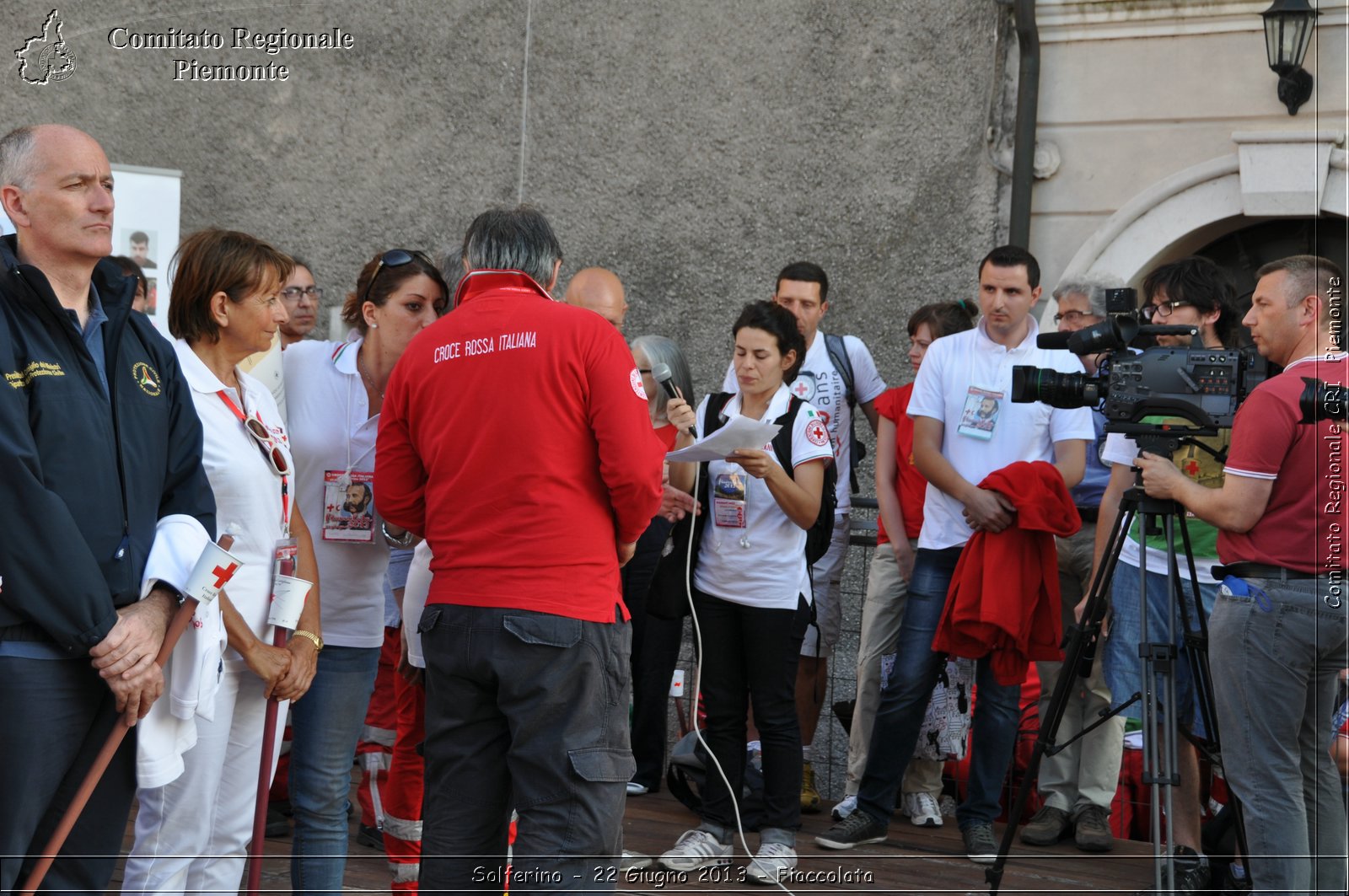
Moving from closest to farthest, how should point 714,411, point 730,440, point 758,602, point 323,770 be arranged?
point 323,770, point 730,440, point 758,602, point 714,411

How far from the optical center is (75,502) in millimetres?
2662

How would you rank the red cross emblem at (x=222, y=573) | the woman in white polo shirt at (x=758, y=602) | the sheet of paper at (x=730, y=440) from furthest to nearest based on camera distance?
the woman in white polo shirt at (x=758, y=602) → the sheet of paper at (x=730, y=440) → the red cross emblem at (x=222, y=573)

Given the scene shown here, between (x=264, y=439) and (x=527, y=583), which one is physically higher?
(x=264, y=439)

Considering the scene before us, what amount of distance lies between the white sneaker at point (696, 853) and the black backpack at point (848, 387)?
1763 millimetres

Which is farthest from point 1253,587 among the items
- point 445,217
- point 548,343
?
point 445,217

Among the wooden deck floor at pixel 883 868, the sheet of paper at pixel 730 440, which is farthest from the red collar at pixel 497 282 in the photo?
the wooden deck floor at pixel 883 868

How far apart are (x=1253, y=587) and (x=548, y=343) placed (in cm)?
211

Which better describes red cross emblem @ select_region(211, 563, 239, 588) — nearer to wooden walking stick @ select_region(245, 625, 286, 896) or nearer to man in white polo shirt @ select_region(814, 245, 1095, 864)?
wooden walking stick @ select_region(245, 625, 286, 896)

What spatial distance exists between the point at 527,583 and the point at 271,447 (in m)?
0.76

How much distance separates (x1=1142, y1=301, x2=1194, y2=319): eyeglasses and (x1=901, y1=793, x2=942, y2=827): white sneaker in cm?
207

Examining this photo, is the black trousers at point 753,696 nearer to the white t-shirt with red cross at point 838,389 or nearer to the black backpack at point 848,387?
the white t-shirt with red cross at point 838,389

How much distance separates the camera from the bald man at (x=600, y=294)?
519 centimetres

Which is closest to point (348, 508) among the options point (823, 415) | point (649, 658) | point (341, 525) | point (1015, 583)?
point (341, 525)

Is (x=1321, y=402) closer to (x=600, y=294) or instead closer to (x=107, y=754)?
(x=600, y=294)
